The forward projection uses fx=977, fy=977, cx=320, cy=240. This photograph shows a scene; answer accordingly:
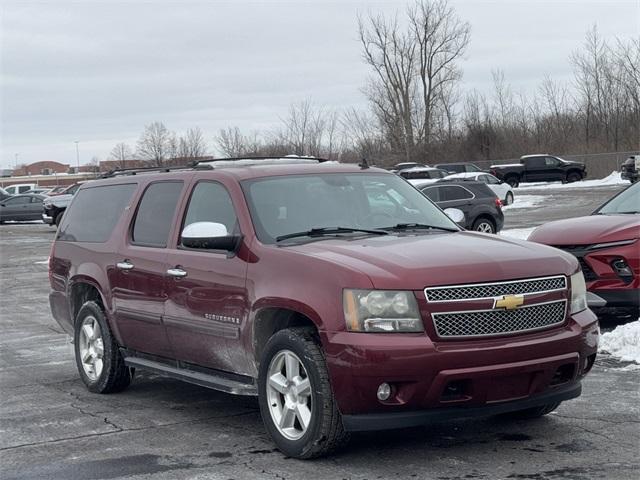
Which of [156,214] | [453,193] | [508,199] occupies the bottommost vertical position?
[508,199]

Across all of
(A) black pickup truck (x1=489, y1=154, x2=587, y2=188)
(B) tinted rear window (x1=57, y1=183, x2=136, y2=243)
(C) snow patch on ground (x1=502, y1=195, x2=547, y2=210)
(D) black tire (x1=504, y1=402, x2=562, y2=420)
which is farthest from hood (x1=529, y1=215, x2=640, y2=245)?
(A) black pickup truck (x1=489, y1=154, x2=587, y2=188)

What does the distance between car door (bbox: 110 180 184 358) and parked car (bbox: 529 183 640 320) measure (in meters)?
4.36

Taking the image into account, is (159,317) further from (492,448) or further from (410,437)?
(492,448)

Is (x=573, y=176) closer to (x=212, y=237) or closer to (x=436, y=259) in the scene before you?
(x=212, y=237)

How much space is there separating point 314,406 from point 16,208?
1650 inches

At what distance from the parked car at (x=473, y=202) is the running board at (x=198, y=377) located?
1687 centimetres

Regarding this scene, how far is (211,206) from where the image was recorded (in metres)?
7.07

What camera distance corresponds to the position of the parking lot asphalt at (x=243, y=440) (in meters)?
5.54

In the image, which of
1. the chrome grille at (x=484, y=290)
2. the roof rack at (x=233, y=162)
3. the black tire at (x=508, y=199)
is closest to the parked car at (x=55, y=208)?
the black tire at (x=508, y=199)

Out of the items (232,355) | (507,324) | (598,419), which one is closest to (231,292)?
(232,355)

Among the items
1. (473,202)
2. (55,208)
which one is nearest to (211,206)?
(473,202)

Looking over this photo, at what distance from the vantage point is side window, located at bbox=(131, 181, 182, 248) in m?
7.48

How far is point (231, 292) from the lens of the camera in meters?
6.40

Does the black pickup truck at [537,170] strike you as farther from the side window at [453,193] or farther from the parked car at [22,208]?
the side window at [453,193]
